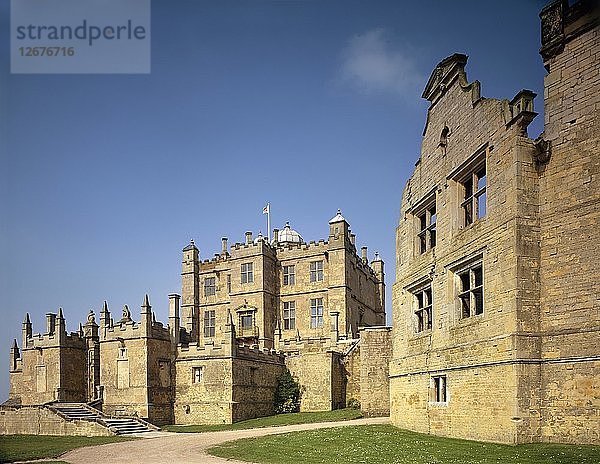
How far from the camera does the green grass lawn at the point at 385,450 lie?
16.5 m

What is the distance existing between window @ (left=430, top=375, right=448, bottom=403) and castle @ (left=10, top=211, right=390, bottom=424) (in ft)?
40.8

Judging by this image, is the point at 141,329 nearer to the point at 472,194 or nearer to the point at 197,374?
the point at 197,374

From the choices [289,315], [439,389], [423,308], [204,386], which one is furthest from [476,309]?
[289,315]

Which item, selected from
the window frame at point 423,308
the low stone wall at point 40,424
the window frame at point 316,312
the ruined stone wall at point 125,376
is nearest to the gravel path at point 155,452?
the low stone wall at point 40,424

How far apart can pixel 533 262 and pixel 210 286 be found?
42478 mm

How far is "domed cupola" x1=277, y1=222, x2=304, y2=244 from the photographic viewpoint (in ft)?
209

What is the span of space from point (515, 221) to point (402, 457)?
744 centimetres

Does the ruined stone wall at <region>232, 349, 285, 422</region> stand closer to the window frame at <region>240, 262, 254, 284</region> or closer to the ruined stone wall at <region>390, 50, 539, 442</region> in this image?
the window frame at <region>240, 262, 254, 284</region>

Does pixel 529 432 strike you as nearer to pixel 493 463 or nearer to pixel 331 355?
pixel 493 463

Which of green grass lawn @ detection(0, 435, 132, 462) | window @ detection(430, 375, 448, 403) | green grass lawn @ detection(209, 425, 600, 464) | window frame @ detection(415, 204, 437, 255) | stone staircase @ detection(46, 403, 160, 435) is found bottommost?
stone staircase @ detection(46, 403, 160, 435)

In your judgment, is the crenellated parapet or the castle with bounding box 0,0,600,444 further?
the crenellated parapet

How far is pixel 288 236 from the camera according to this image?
64125 millimetres

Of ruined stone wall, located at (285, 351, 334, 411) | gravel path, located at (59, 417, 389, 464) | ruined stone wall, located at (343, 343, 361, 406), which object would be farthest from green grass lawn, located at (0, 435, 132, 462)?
ruined stone wall, located at (343, 343, 361, 406)

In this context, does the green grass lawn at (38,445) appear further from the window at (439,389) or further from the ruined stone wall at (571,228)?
the ruined stone wall at (571,228)
